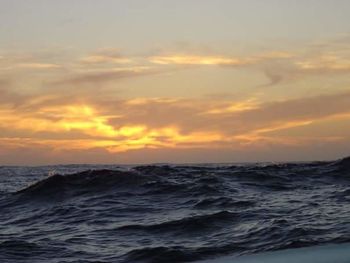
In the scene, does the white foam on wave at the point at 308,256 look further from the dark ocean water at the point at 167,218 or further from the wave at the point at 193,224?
the wave at the point at 193,224

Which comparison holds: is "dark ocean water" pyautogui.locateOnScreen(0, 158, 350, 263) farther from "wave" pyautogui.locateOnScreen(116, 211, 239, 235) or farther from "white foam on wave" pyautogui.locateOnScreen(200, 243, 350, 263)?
"white foam on wave" pyautogui.locateOnScreen(200, 243, 350, 263)

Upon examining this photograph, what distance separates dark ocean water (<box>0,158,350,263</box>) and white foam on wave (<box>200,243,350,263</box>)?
4.44 meters

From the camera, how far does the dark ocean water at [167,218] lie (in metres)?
8.31

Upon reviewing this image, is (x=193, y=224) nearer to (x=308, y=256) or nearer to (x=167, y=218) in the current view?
(x=167, y=218)

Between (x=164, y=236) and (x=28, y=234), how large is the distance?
3.17 m

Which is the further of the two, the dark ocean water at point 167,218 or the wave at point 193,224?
the wave at point 193,224

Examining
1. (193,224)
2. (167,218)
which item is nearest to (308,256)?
(193,224)

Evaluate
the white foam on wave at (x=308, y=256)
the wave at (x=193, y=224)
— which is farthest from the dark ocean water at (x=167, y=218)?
the white foam on wave at (x=308, y=256)

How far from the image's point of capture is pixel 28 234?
1048 centimetres

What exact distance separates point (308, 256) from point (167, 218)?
27.3ft

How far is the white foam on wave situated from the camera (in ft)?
9.27

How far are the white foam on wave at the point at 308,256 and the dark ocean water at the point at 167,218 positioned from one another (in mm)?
4436

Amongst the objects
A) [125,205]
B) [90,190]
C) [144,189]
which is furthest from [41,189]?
[125,205]

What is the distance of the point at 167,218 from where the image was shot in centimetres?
1109
